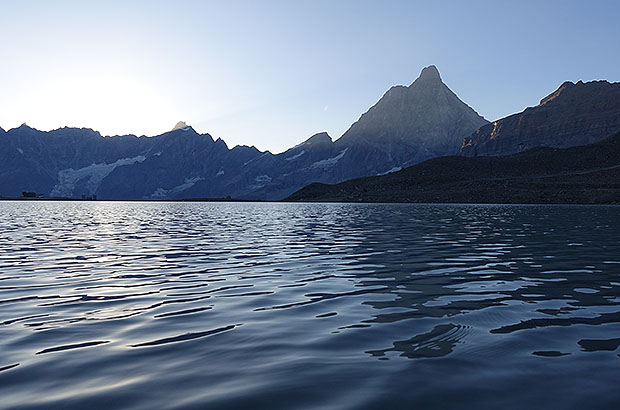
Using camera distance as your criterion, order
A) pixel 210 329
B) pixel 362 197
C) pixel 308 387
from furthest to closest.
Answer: pixel 362 197
pixel 210 329
pixel 308 387

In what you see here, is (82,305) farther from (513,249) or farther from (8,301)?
(513,249)

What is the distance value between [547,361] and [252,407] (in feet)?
16.7

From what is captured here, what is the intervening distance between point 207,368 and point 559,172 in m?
222

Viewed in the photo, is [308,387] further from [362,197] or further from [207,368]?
[362,197]

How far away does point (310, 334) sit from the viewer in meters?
9.52

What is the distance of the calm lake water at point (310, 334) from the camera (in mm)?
6477

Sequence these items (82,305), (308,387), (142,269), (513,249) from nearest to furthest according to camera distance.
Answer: (308,387)
(82,305)
(142,269)
(513,249)

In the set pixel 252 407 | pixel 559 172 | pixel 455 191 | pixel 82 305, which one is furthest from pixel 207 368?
pixel 559 172

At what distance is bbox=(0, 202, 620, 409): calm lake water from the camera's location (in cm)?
648

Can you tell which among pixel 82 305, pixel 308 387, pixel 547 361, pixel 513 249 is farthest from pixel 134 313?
pixel 513 249

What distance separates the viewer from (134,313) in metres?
11.4

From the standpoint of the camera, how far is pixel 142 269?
1869cm

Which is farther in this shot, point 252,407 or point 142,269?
point 142,269

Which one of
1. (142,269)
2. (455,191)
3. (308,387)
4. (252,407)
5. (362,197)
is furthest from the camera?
(362,197)
